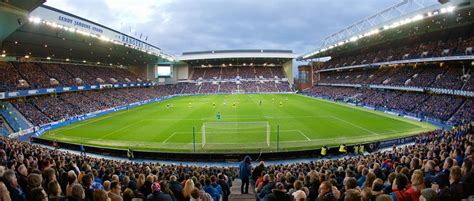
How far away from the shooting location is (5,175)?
201 inches

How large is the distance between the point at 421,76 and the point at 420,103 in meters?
7.20

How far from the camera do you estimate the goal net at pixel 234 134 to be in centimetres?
2570

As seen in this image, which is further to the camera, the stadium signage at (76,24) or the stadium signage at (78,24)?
the stadium signage at (78,24)

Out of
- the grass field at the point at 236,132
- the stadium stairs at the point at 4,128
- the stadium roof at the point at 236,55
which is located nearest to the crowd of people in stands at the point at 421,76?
the grass field at the point at 236,132

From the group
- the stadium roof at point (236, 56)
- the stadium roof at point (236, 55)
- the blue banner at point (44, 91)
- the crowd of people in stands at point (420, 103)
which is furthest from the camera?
the stadium roof at point (236, 56)

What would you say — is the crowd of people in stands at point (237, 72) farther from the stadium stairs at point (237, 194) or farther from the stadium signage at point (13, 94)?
the stadium stairs at point (237, 194)

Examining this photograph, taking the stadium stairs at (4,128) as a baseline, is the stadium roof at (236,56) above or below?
above

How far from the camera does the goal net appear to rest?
2570cm

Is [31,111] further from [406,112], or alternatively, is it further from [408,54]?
[408,54]

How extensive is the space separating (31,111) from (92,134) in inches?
480

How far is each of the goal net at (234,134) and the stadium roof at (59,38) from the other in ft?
59.9

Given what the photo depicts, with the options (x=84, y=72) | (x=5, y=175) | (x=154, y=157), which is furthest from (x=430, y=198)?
(x=84, y=72)

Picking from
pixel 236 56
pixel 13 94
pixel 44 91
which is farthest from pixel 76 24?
pixel 236 56

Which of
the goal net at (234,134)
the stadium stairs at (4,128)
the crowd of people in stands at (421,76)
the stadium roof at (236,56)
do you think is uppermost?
the stadium roof at (236,56)
